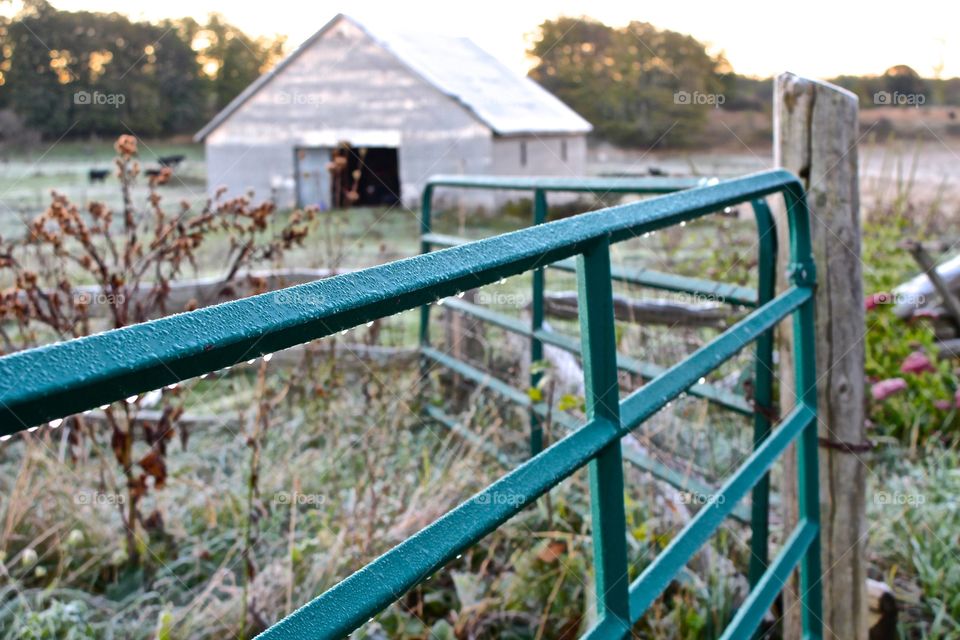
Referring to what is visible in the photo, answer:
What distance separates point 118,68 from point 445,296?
25209 millimetres

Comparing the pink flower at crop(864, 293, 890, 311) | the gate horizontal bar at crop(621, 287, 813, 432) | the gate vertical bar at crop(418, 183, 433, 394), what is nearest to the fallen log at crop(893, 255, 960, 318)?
the pink flower at crop(864, 293, 890, 311)

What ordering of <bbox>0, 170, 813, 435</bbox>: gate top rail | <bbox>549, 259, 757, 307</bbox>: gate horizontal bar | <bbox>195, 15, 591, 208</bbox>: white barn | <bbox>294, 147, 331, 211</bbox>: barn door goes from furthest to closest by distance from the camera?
<bbox>294, 147, 331, 211</bbox>: barn door, <bbox>195, 15, 591, 208</bbox>: white barn, <bbox>549, 259, 757, 307</bbox>: gate horizontal bar, <bbox>0, 170, 813, 435</bbox>: gate top rail

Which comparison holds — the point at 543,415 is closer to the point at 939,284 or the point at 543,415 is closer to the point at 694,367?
the point at 694,367

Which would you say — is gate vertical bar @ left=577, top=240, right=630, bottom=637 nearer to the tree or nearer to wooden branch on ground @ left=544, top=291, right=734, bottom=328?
wooden branch on ground @ left=544, top=291, right=734, bottom=328

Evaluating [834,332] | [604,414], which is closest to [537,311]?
[834,332]

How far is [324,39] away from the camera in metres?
15.0

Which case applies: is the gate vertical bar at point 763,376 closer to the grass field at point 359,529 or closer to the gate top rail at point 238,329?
the grass field at point 359,529

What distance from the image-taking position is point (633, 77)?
19.9m

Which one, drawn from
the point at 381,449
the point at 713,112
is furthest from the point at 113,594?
the point at 713,112

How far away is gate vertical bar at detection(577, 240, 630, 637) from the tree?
17.2m

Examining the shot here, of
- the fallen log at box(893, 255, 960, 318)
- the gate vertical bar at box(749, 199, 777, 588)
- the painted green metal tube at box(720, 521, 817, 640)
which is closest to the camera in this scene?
the painted green metal tube at box(720, 521, 817, 640)

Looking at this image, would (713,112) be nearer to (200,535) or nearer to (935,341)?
(935,341)

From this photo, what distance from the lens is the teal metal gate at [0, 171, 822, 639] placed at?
493 millimetres

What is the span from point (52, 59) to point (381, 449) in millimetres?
22774
